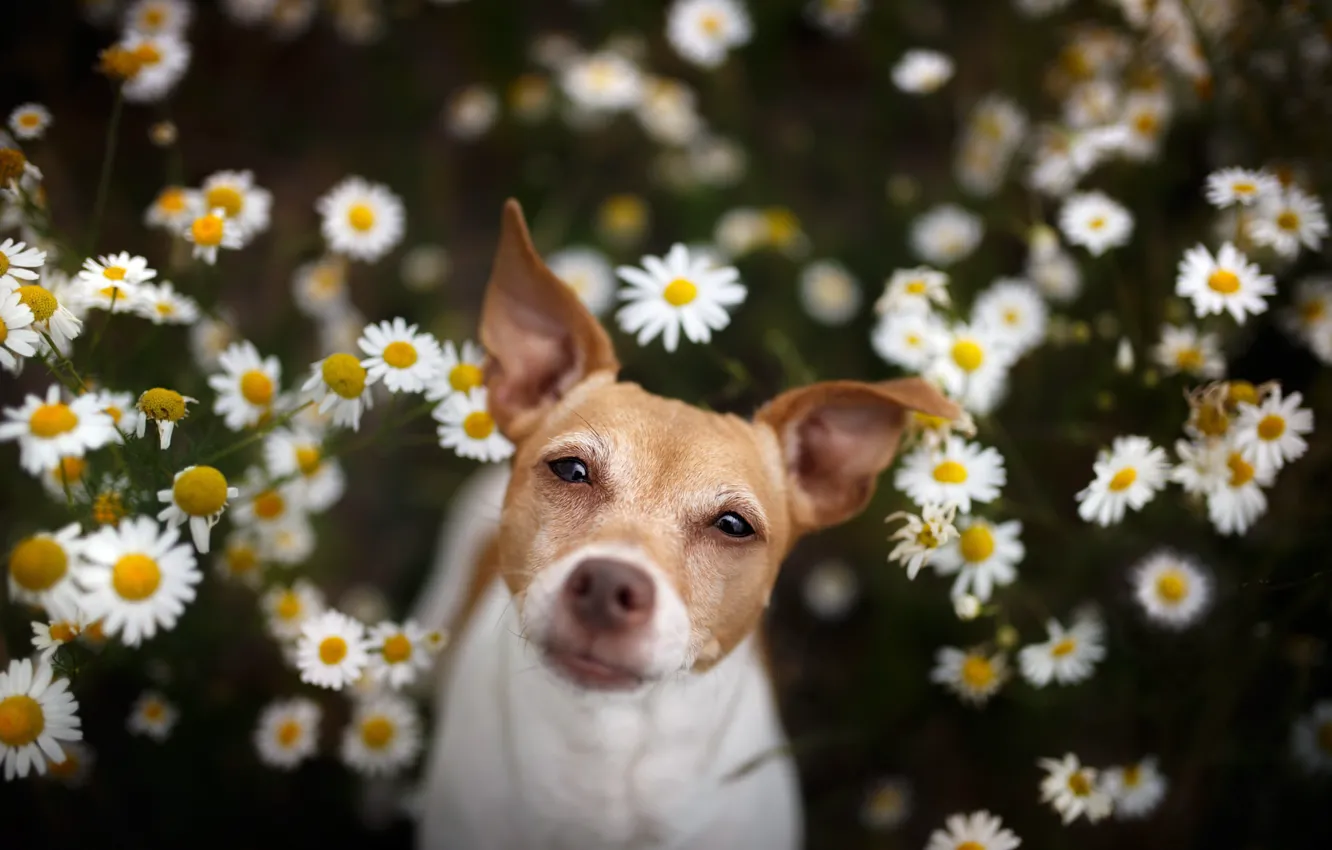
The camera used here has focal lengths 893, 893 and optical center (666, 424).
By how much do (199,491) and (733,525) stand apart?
3.59 ft

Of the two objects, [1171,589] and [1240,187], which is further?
[1171,589]

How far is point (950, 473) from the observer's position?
2115 millimetres

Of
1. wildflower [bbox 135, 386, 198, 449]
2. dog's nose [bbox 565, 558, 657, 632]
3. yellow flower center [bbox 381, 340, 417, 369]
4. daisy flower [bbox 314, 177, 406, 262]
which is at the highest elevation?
daisy flower [bbox 314, 177, 406, 262]

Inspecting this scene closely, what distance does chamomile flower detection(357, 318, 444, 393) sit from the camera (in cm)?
201

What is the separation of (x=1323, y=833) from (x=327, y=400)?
3.09 metres

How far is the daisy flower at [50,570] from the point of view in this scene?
1.55m

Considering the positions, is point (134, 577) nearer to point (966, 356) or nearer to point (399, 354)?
point (399, 354)

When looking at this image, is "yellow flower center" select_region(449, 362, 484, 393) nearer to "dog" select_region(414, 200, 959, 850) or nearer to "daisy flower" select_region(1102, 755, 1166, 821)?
"dog" select_region(414, 200, 959, 850)

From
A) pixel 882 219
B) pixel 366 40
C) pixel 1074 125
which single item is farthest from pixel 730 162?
pixel 366 40

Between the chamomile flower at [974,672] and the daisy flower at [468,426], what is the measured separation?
137 cm

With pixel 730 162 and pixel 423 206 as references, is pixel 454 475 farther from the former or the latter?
pixel 730 162

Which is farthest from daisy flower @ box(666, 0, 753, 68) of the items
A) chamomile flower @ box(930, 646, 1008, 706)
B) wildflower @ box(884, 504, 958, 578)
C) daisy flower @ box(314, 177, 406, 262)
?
chamomile flower @ box(930, 646, 1008, 706)

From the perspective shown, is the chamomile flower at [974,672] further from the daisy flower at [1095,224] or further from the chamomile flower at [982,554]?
the daisy flower at [1095,224]

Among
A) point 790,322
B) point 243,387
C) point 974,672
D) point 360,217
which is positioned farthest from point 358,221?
point 974,672
